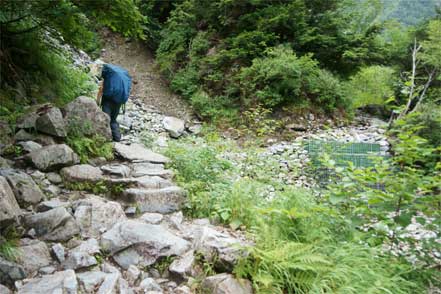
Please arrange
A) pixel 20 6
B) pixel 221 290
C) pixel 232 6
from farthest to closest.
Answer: pixel 232 6 < pixel 20 6 < pixel 221 290

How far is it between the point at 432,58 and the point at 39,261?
15597 mm

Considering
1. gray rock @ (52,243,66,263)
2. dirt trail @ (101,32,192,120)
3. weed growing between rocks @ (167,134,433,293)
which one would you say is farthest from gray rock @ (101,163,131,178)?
dirt trail @ (101,32,192,120)

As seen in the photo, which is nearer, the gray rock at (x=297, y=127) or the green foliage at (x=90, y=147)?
the green foliage at (x=90, y=147)

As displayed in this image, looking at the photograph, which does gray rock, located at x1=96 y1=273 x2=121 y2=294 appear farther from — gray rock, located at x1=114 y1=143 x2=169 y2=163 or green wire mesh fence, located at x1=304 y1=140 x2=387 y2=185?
gray rock, located at x1=114 y1=143 x2=169 y2=163

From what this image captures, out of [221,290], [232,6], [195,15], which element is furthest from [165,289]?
[195,15]

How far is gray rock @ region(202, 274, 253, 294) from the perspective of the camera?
2.48 meters

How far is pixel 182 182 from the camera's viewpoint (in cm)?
421

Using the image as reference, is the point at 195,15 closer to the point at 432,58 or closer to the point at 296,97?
the point at 296,97

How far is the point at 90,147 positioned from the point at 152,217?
60.2 inches

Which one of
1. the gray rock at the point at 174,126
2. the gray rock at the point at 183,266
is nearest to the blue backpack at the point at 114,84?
the gray rock at the point at 183,266

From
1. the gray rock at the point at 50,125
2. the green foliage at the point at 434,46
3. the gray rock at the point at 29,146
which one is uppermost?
the green foliage at the point at 434,46

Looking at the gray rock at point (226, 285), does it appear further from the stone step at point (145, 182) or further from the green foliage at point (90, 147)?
the green foliage at point (90, 147)

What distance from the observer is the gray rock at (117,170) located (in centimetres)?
407

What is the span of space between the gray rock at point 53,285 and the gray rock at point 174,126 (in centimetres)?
787
